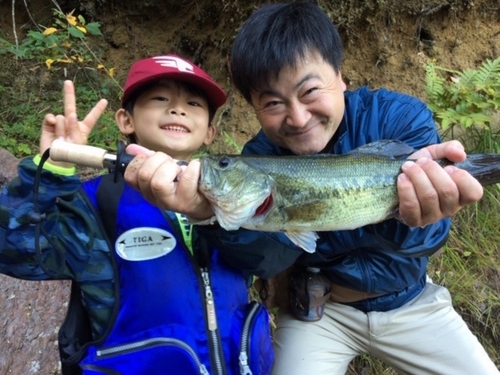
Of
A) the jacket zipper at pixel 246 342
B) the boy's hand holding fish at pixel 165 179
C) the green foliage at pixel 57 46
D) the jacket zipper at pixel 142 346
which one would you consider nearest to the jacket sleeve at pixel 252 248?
the jacket zipper at pixel 246 342

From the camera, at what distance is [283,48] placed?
2.55 m

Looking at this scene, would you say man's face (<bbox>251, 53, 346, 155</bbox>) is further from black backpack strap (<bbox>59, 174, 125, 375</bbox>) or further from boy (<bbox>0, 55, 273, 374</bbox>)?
black backpack strap (<bbox>59, 174, 125, 375</bbox>)

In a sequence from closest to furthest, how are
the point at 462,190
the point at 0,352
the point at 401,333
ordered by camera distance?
the point at 462,190 < the point at 401,333 < the point at 0,352

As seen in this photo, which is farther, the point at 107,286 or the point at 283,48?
the point at 283,48

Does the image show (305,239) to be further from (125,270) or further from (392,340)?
(392,340)

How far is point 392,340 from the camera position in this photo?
305 cm

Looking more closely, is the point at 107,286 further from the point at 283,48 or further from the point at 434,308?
the point at 434,308

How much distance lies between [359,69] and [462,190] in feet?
17.3

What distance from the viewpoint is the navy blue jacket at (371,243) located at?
94.3 inches

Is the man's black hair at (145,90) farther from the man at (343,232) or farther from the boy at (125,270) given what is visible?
the man at (343,232)

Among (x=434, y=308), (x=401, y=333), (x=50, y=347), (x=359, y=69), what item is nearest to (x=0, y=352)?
(x=50, y=347)

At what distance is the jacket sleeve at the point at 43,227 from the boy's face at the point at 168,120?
54 cm

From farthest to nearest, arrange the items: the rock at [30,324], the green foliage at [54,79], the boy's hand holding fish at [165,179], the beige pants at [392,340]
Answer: the green foliage at [54,79] < the rock at [30,324] < the beige pants at [392,340] < the boy's hand holding fish at [165,179]

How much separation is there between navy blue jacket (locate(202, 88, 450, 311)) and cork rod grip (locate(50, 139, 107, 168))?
82cm
